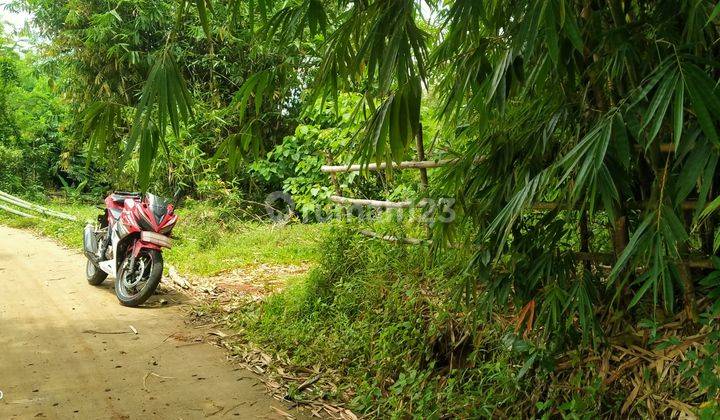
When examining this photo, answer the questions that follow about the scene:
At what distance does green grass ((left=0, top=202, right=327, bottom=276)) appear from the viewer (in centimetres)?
598

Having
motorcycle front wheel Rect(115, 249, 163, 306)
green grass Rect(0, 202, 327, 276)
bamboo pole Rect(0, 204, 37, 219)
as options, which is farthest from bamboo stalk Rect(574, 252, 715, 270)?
bamboo pole Rect(0, 204, 37, 219)

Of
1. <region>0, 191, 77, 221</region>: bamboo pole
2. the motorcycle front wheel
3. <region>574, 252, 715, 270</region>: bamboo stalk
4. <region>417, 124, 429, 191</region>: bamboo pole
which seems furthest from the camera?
<region>0, 191, 77, 221</region>: bamboo pole

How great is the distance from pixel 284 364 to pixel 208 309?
130 cm

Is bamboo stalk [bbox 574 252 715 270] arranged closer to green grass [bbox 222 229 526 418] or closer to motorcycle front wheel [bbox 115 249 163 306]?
green grass [bbox 222 229 526 418]

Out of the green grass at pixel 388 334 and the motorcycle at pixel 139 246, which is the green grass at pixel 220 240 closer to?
the motorcycle at pixel 139 246

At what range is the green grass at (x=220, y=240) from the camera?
5.98 metres

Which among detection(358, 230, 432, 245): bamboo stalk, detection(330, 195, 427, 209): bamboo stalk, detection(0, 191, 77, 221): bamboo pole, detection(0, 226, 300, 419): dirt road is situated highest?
detection(330, 195, 427, 209): bamboo stalk

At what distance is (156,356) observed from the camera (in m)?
3.48

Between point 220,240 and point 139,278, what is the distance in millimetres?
2528

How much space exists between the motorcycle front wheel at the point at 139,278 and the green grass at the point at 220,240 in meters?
0.64

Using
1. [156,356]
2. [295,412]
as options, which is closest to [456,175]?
[295,412]

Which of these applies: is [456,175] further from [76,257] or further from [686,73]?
[76,257]

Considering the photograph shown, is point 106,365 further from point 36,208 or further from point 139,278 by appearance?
point 36,208

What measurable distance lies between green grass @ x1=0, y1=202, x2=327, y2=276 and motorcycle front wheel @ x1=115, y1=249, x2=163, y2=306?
0.64m
